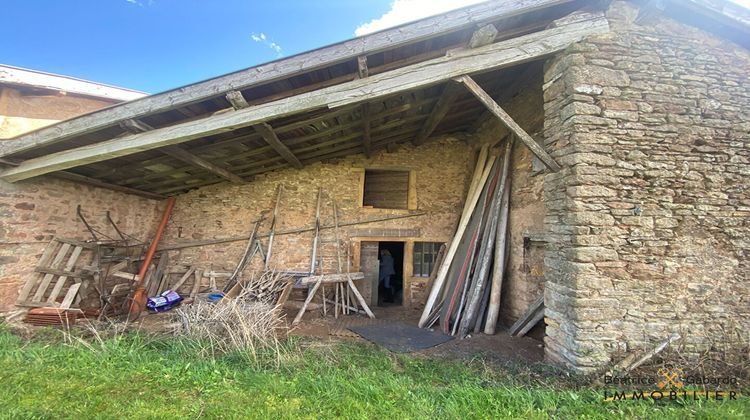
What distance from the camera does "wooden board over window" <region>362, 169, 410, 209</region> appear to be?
696 cm

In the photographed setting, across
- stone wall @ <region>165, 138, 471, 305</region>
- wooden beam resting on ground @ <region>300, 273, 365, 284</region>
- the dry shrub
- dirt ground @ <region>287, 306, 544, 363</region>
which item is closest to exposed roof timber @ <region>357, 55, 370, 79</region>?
the dry shrub

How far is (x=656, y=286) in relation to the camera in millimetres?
2971

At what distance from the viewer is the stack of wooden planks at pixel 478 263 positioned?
4852mm

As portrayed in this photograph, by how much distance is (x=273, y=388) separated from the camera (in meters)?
2.60

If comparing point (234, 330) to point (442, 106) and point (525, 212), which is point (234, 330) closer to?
point (442, 106)

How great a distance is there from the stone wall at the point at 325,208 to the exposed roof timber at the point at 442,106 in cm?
109

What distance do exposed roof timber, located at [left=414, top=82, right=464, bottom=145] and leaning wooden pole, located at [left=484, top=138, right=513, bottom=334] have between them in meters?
1.40

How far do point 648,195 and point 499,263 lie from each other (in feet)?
7.49

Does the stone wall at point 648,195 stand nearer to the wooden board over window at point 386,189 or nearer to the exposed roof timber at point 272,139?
the exposed roof timber at point 272,139

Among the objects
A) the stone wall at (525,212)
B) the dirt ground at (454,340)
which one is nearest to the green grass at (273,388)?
the dirt ground at (454,340)

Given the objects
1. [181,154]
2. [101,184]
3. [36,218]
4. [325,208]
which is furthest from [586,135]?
[36,218]

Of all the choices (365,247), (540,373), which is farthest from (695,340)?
(365,247)

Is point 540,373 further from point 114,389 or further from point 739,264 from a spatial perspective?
point 114,389

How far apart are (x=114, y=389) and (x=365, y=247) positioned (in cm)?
476
